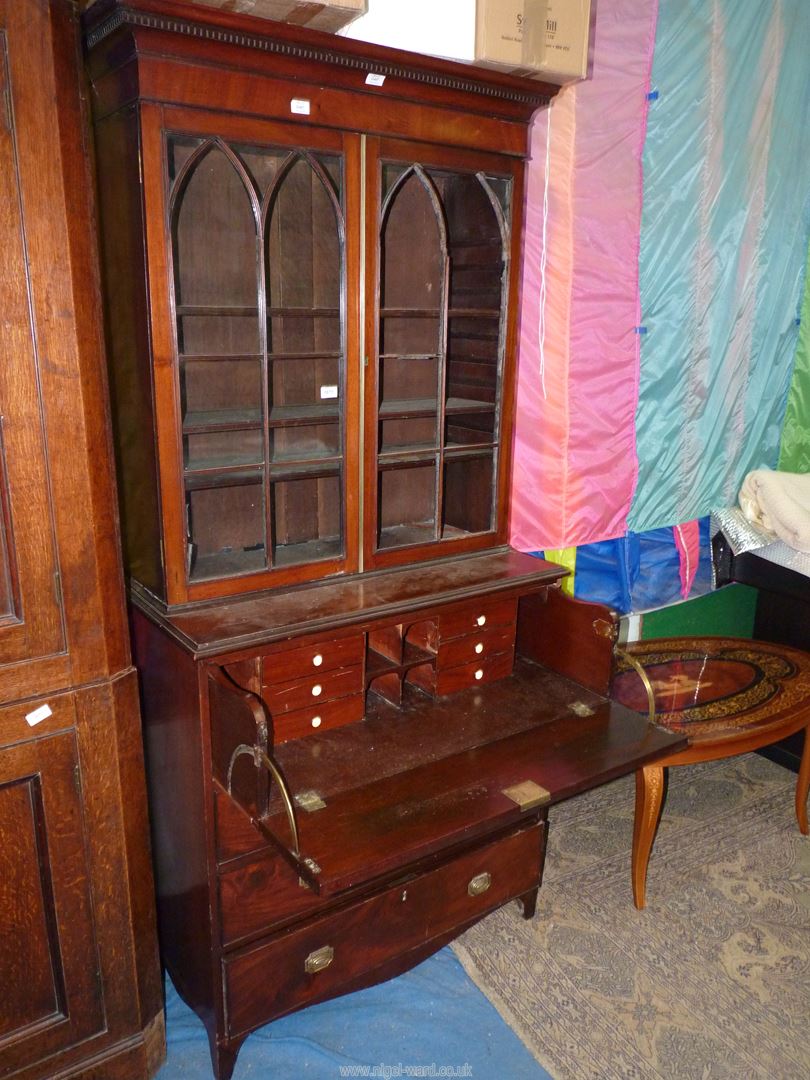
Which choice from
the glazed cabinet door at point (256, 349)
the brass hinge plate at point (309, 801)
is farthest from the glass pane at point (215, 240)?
the brass hinge plate at point (309, 801)

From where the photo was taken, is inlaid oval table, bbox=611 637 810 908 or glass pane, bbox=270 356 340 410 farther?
inlaid oval table, bbox=611 637 810 908

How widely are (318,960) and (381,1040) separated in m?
0.27

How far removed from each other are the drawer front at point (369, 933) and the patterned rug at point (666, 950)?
0.20m

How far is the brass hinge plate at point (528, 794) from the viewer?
5.09 ft

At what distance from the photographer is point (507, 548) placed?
2107mm

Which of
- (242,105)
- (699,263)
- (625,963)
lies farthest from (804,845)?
(242,105)

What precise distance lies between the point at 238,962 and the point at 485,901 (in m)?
0.63

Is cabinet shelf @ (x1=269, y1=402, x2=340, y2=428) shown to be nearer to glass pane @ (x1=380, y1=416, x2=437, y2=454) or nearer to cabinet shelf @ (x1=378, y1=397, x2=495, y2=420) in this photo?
cabinet shelf @ (x1=378, y1=397, x2=495, y2=420)

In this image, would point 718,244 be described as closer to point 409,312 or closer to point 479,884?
point 409,312

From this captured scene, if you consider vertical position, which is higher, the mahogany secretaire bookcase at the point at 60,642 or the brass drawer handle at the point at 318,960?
the mahogany secretaire bookcase at the point at 60,642

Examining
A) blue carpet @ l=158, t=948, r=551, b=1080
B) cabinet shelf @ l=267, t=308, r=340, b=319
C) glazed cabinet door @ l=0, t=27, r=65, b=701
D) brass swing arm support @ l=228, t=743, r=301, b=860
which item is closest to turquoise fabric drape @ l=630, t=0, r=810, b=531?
cabinet shelf @ l=267, t=308, r=340, b=319

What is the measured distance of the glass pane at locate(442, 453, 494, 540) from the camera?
208 centimetres

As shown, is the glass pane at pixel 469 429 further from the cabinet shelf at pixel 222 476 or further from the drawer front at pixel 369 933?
the drawer front at pixel 369 933

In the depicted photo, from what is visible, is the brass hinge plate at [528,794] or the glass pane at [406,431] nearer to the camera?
the brass hinge plate at [528,794]
